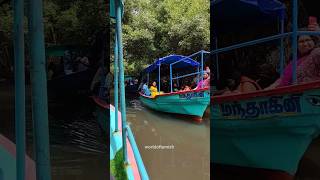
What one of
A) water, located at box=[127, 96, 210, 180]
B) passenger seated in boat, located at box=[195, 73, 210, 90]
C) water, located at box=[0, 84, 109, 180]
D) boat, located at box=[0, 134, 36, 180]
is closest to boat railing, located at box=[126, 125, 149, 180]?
water, located at box=[127, 96, 210, 180]

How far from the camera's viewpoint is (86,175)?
2855 mm

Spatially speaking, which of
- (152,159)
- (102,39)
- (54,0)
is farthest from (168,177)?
(54,0)

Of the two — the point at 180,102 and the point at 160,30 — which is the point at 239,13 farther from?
the point at 180,102

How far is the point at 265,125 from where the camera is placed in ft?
8.01

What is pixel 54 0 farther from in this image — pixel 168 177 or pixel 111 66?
pixel 168 177

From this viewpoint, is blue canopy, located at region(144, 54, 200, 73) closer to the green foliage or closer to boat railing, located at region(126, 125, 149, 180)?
the green foliage

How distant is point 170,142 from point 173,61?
17.6 inches

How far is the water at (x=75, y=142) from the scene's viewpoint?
2.82 meters

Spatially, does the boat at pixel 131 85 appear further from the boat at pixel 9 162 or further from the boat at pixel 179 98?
the boat at pixel 9 162

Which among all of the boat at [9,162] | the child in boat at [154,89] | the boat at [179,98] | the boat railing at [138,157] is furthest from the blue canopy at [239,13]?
the boat at [9,162]

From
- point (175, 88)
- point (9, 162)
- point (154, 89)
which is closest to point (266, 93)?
point (175, 88)

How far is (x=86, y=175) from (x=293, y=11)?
1.51 metres

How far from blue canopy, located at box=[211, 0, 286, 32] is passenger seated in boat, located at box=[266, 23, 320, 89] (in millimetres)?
209

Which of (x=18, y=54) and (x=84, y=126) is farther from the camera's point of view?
(x=84, y=126)
